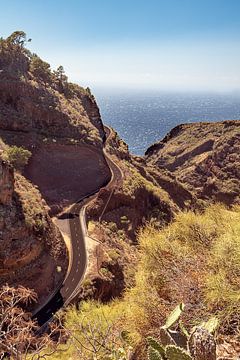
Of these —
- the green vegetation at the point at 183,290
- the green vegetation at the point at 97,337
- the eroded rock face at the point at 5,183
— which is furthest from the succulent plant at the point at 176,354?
the eroded rock face at the point at 5,183

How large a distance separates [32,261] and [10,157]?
18685mm

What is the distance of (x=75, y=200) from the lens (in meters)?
56.7

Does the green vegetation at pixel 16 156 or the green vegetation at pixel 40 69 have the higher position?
the green vegetation at pixel 40 69

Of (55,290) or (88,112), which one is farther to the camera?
(88,112)

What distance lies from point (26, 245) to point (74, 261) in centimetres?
790

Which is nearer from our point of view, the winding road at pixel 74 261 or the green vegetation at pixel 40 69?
the winding road at pixel 74 261

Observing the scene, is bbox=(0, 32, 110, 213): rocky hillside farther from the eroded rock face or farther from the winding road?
the eroded rock face

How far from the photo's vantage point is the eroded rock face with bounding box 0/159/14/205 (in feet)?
117

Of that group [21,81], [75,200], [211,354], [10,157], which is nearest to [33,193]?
[10,157]

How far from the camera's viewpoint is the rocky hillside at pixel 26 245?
34.0m

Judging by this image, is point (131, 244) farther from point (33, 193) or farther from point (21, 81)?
point (21, 81)

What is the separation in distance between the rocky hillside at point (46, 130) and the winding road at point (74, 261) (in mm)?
2501

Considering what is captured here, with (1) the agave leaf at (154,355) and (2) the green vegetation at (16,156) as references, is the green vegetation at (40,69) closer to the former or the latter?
(2) the green vegetation at (16,156)

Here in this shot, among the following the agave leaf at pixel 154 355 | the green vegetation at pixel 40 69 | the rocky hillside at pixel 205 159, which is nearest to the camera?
the agave leaf at pixel 154 355
